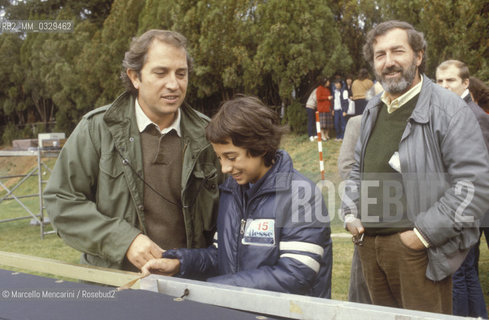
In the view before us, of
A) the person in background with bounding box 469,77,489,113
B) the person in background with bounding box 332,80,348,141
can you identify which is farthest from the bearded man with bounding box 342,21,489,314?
the person in background with bounding box 332,80,348,141

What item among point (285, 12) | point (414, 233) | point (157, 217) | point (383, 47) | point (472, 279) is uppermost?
point (285, 12)

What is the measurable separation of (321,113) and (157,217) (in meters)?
10.5

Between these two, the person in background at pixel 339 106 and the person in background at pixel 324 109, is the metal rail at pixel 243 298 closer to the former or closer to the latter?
the person in background at pixel 339 106

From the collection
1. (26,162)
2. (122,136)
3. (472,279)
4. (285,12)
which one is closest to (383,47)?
(122,136)

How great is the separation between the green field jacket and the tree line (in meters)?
9.23

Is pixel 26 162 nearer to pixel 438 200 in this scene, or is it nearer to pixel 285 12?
pixel 285 12

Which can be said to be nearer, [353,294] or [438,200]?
[438,200]

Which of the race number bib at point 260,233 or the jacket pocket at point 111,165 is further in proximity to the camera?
the jacket pocket at point 111,165

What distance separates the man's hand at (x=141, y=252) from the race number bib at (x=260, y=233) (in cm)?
32

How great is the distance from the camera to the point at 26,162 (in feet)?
71.4

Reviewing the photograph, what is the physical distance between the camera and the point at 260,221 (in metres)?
1.67

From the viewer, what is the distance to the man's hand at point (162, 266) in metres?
1.68

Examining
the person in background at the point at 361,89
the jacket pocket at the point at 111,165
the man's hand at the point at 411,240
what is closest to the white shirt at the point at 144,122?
the jacket pocket at the point at 111,165

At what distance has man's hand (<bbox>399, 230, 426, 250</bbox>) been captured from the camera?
2.13 metres
